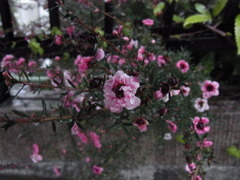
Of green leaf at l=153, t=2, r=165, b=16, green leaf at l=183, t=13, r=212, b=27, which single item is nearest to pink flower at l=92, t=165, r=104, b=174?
green leaf at l=183, t=13, r=212, b=27

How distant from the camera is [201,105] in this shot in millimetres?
1411

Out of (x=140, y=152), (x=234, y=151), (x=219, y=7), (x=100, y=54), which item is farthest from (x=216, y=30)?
(x=100, y=54)

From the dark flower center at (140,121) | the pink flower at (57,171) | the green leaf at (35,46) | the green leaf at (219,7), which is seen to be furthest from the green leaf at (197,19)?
the pink flower at (57,171)

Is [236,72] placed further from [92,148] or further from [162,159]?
[92,148]

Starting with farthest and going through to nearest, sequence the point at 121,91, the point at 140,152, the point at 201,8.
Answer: the point at 201,8 < the point at 140,152 < the point at 121,91

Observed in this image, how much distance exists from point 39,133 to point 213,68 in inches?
49.2

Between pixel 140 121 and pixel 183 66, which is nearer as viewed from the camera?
pixel 140 121

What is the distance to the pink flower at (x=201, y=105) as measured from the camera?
4.61ft

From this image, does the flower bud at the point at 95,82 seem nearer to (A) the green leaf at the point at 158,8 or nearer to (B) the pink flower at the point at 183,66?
(B) the pink flower at the point at 183,66

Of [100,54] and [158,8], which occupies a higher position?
[100,54]

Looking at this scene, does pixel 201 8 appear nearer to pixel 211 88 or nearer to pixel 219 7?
pixel 219 7

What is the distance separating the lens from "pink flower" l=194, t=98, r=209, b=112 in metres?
1.40

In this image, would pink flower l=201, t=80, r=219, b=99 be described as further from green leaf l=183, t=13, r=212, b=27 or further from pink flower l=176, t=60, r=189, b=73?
green leaf l=183, t=13, r=212, b=27

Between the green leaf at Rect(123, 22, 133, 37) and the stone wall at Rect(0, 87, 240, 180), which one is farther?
the stone wall at Rect(0, 87, 240, 180)
